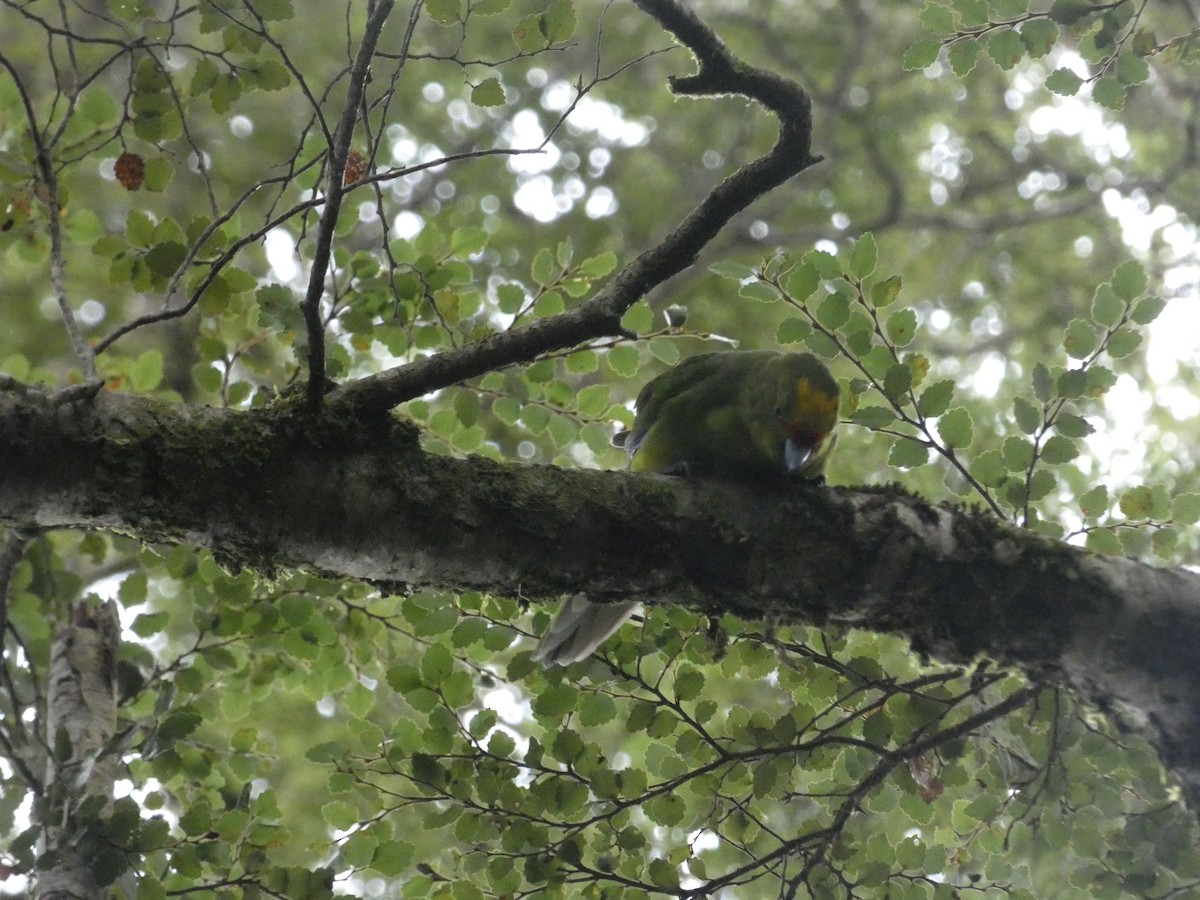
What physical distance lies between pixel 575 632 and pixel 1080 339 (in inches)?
60.9

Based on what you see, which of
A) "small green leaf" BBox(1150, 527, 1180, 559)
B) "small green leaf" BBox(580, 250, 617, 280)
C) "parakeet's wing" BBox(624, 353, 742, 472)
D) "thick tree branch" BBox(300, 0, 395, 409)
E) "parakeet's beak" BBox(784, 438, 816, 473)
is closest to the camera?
"thick tree branch" BBox(300, 0, 395, 409)

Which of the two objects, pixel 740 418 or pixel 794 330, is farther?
pixel 740 418

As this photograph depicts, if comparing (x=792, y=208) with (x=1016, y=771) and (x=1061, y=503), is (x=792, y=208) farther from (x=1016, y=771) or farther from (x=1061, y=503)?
(x=1016, y=771)

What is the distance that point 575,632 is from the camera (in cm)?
274

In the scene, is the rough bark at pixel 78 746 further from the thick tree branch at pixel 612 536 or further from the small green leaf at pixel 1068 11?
the small green leaf at pixel 1068 11

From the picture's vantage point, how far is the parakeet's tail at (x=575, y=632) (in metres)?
2.71

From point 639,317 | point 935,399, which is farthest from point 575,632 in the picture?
point 935,399

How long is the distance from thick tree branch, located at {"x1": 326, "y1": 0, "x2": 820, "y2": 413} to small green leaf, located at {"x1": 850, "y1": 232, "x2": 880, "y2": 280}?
32 centimetres

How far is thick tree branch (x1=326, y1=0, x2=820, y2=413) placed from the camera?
2117 millimetres

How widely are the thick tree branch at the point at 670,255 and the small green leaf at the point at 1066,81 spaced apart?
30.2 inches

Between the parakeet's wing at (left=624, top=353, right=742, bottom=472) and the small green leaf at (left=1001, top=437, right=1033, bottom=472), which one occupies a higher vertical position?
the parakeet's wing at (left=624, top=353, right=742, bottom=472)

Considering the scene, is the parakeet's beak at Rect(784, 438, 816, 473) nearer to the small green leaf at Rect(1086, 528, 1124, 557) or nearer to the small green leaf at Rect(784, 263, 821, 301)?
the small green leaf at Rect(784, 263, 821, 301)

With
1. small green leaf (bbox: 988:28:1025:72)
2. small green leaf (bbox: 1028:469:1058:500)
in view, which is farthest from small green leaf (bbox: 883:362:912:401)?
small green leaf (bbox: 988:28:1025:72)

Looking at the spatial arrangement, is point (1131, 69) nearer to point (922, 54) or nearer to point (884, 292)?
point (922, 54)
